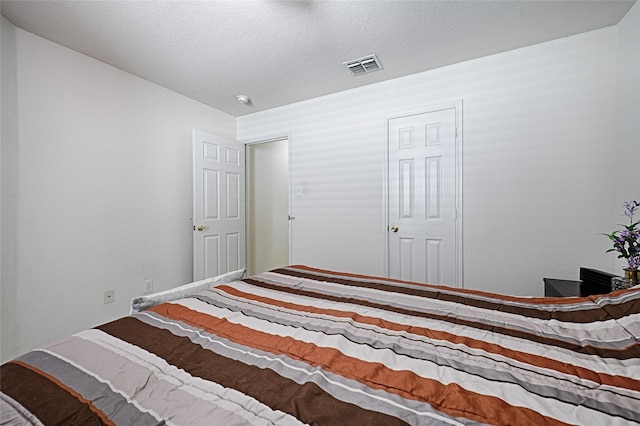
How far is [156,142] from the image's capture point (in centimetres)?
312

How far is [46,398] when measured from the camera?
0.67 meters

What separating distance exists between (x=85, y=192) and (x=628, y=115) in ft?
14.3

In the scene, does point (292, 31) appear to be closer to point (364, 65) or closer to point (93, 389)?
point (364, 65)

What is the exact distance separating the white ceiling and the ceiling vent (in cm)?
7

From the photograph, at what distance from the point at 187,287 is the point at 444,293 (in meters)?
1.43

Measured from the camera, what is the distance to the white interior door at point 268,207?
4.55m

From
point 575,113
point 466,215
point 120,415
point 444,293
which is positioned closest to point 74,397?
point 120,415

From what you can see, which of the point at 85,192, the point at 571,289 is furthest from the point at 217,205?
the point at 571,289

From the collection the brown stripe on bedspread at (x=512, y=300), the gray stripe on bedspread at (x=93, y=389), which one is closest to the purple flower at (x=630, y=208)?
the brown stripe on bedspread at (x=512, y=300)

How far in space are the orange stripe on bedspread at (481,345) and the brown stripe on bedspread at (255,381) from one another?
464 millimetres

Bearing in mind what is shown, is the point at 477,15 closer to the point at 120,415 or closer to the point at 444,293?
the point at 444,293

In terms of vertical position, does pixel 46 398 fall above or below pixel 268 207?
below

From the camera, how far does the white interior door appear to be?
455 cm

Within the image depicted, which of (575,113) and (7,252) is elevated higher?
(575,113)
